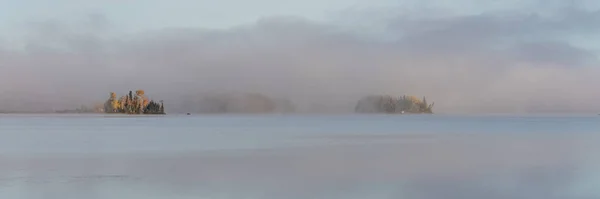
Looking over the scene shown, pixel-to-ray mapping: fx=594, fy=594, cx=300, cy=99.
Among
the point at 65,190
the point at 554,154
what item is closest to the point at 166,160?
the point at 65,190

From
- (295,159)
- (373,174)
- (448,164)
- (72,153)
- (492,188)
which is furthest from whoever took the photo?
(72,153)

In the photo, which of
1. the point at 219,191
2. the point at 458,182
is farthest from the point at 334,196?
the point at 458,182

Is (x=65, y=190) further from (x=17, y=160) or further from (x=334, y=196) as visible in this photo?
(x=17, y=160)

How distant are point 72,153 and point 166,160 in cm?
367

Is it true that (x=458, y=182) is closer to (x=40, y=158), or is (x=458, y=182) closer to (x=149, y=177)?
(x=149, y=177)

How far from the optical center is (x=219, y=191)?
9062 millimetres

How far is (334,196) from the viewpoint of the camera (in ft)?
28.4

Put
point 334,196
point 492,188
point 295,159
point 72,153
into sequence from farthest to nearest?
point 72,153 → point 295,159 → point 492,188 → point 334,196

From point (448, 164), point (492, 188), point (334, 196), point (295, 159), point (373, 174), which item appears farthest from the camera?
point (295, 159)

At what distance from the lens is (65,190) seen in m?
9.05

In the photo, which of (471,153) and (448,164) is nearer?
(448,164)

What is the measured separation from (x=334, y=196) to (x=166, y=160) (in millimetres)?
6754

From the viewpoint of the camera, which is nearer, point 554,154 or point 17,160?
point 17,160

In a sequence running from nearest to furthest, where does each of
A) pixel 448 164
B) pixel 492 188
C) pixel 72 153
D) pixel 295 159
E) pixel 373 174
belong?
pixel 492 188, pixel 373 174, pixel 448 164, pixel 295 159, pixel 72 153
